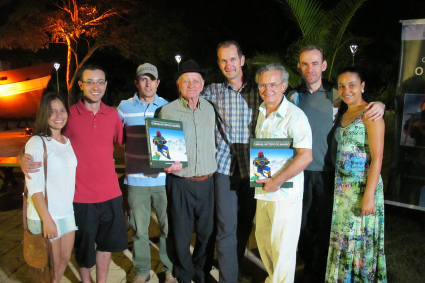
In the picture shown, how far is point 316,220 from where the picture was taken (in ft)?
11.4

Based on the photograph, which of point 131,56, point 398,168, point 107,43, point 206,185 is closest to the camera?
point 206,185

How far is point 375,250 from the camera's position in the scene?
2949mm

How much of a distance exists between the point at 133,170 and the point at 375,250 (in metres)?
2.45

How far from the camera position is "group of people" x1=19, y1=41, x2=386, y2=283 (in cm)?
280

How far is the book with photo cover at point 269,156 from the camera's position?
2748 millimetres

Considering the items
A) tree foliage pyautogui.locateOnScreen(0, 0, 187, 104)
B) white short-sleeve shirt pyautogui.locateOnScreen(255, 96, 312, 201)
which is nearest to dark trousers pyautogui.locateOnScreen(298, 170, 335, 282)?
white short-sleeve shirt pyautogui.locateOnScreen(255, 96, 312, 201)

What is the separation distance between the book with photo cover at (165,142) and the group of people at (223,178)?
110mm

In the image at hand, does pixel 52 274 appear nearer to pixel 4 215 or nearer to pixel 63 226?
pixel 63 226

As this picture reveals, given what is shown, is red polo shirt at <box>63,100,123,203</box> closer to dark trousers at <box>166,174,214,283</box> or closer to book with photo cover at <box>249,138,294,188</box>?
dark trousers at <box>166,174,214,283</box>

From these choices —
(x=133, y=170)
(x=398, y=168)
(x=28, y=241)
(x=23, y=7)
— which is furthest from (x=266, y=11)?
(x=28, y=241)

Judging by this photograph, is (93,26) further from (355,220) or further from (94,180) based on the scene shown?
(355,220)

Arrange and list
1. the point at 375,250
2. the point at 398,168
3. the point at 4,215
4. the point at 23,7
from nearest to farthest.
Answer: the point at 375,250, the point at 398,168, the point at 4,215, the point at 23,7

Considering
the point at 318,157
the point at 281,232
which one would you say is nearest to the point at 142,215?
the point at 281,232

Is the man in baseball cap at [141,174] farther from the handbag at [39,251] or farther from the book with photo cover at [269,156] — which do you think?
the book with photo cover at [269,156]
